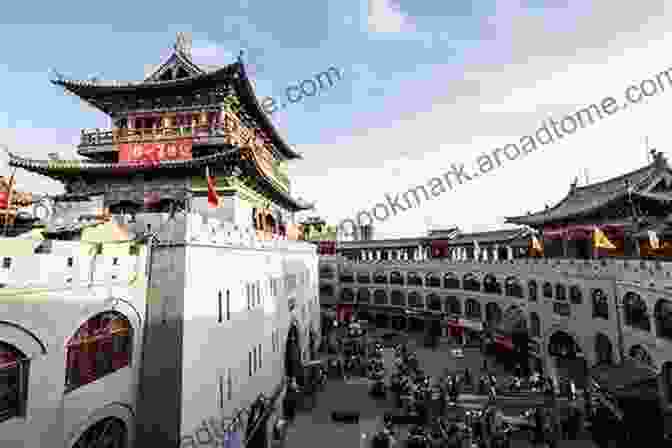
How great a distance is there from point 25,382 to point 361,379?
2225 centimetres

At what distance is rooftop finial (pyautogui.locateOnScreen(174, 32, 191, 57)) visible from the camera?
2056cm

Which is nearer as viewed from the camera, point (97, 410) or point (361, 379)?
point (97, 410)

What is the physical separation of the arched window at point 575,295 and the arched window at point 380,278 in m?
26.3

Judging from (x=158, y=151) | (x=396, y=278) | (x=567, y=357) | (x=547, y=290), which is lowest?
(x=567, y=357)

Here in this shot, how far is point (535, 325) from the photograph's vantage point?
87.9ft

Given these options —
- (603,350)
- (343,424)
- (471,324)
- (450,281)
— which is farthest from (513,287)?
(343,424)

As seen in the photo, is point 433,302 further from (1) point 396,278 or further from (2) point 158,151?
(2) point 158,151

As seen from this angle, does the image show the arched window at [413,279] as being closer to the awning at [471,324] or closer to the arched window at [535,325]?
the awning at [471,324]

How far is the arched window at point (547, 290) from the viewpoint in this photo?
981 inches

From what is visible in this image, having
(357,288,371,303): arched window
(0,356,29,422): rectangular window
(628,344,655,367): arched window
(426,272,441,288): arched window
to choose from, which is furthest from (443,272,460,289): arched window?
(0,356,29,422): rectangular window

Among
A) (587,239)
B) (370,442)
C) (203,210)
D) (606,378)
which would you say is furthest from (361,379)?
(587,239)

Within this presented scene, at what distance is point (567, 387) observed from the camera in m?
20.7

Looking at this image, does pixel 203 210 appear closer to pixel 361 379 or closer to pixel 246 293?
pixel 246 293

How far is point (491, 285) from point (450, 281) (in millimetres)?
6113
